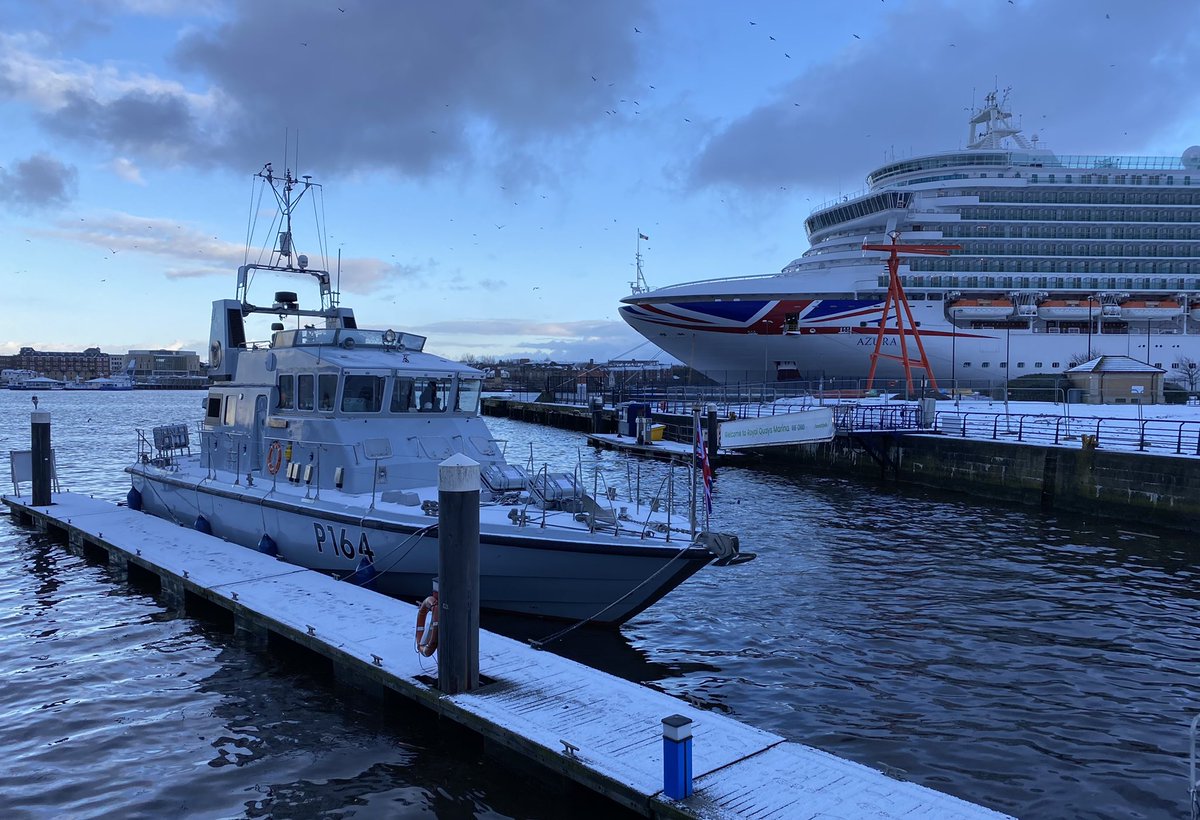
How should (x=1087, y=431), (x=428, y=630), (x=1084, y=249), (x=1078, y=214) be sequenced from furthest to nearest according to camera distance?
(x=1078, y=214) → (x=1084, y=249) → (x=1087, y=431) → (x=428, y=630)

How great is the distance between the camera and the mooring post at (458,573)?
25.6 feet

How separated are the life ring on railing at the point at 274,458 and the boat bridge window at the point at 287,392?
760 millimetres

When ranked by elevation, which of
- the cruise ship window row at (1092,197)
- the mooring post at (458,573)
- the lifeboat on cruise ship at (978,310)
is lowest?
the mooring post at (458,573)

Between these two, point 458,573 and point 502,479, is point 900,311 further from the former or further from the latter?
point 458,573

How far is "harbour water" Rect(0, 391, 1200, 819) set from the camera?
296 inches

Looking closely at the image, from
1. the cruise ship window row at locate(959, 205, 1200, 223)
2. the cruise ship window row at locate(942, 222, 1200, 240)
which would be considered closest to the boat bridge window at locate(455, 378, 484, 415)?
the cruise ship window row at locate(942, 222, 1200, 240)

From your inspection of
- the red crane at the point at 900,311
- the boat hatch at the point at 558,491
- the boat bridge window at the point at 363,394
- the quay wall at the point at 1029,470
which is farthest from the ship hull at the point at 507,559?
the red crane at the point at 900,311

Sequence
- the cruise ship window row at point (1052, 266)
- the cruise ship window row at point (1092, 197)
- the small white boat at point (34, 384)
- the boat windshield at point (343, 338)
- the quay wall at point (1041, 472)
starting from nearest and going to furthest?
the boat windshield at point (343, 338) → the quay wall at point (1041, 472) → the cruise ship window row at point (1052, 266) → the cruise ship window row at point (1092, 197) → the small white boat at point (34, 384)

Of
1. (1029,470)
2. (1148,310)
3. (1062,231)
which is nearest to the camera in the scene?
(1029,470)

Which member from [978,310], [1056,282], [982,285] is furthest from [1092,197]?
[978,310]

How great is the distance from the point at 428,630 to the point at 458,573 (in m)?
1.26

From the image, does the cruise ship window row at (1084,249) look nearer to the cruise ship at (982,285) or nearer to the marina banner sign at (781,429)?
the cruise ship at (982,285)

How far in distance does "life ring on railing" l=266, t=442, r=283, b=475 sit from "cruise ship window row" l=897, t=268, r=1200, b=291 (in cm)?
4892

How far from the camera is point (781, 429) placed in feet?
97.8
